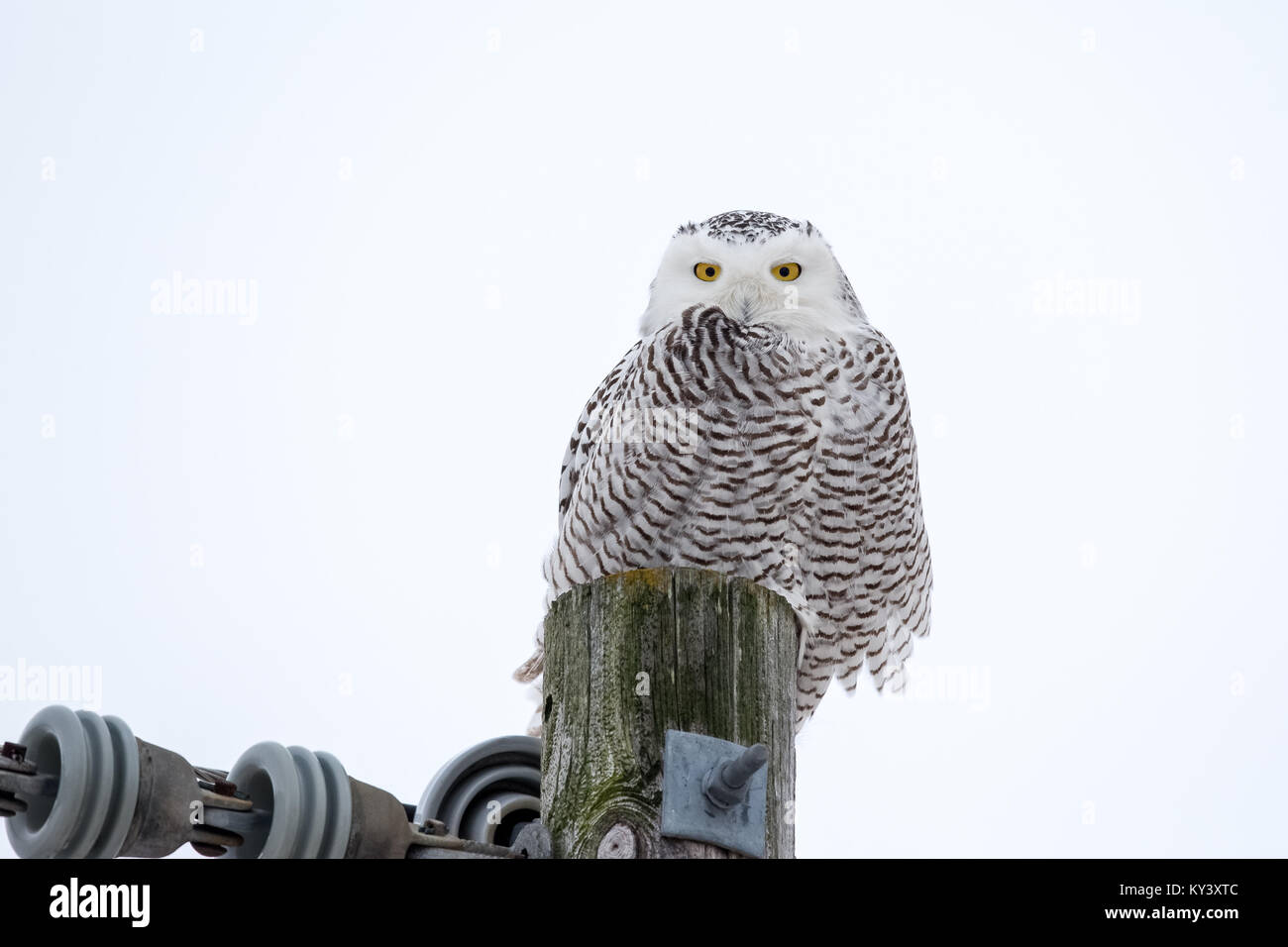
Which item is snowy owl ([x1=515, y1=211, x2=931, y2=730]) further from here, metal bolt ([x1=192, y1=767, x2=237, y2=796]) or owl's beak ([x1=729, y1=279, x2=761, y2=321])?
metal bolt ([x1=192, y1=767, x2=237, y2=796])

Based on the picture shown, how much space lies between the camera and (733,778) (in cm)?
333

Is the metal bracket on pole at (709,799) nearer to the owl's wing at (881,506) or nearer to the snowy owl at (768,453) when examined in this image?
the snowy owl at (768,453)

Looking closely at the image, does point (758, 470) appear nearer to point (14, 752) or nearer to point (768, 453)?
point (768, 453)

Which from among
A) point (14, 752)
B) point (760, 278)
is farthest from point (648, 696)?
point (760, 278)

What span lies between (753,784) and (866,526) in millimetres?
2889

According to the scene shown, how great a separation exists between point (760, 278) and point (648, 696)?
3256 mm

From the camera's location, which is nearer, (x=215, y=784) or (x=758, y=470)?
(x=215, y=784)

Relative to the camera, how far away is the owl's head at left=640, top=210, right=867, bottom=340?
6.37 metres

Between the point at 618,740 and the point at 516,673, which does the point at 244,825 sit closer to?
the point at 618,740

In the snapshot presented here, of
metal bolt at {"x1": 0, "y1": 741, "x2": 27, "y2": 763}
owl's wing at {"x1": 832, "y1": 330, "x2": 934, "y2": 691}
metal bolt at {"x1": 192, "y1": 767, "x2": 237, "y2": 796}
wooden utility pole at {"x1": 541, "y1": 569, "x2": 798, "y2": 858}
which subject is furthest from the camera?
owl's wing at {"x1": 832, "y1": 330, "x2": 934, "y2": 691}

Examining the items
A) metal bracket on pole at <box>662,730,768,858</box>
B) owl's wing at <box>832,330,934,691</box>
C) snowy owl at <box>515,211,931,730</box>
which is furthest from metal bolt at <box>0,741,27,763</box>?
owl's wing at <box>832,330,934,691</box>

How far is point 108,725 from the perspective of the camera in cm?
307

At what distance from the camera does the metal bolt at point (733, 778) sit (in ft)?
10.8
